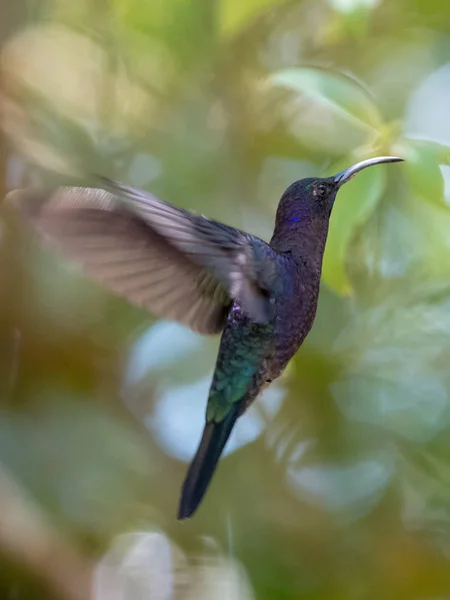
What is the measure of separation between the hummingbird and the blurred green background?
312 millimetres

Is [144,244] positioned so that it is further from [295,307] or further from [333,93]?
[333,93]

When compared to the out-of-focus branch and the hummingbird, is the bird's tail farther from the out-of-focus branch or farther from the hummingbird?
the out-of-focus branch

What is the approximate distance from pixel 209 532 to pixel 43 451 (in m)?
0.30

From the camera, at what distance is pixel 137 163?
3.11ft

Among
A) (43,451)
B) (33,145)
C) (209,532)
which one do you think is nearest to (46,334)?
(43,451)

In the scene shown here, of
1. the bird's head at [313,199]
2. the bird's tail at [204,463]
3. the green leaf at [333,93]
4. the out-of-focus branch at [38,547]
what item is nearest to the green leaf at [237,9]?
the green leaf at [333,93]

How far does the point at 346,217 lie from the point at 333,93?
0.12 metres

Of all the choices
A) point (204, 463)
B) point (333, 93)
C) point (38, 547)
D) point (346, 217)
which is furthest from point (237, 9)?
point (38, 547)

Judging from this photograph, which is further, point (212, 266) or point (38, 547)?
point (38, 547)

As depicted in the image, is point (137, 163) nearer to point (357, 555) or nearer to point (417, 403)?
point (417, 403)

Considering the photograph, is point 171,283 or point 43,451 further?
point 43,451

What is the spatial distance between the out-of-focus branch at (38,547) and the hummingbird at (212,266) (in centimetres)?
41

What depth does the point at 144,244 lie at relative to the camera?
429 mm

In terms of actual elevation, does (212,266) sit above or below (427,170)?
below
